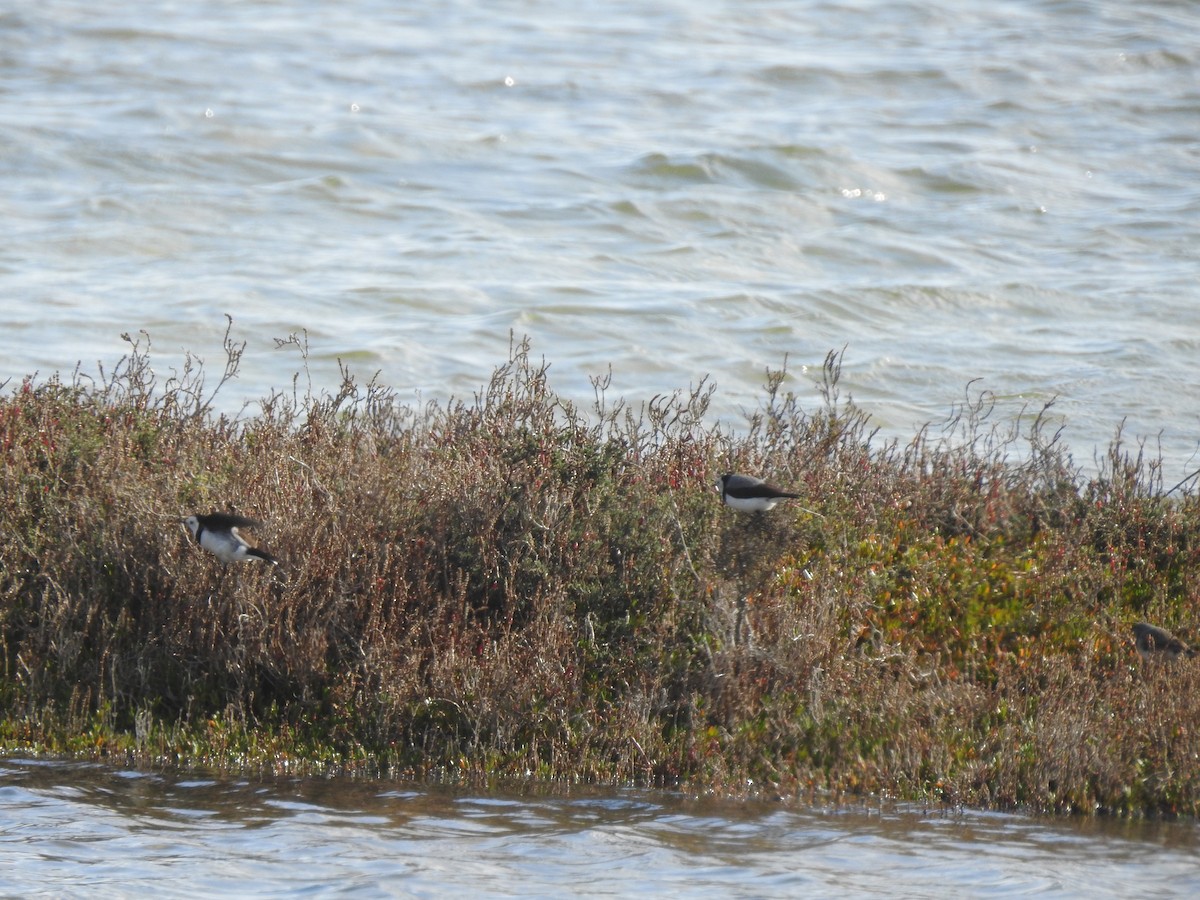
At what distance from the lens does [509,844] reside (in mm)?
5672

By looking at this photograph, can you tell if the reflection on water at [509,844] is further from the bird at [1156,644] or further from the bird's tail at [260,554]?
the bird at [1156,644]

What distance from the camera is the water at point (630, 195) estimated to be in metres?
15.4

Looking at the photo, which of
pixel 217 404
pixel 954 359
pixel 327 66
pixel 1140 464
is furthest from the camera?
pixel 327 66

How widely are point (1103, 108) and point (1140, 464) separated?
21.6 metres

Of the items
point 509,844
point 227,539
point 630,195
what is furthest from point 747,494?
point 630,195

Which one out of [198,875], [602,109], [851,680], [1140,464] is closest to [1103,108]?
[602,109]

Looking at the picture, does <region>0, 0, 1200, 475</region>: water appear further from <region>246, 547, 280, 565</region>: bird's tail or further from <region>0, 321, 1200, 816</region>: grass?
<region>246, 547, 280, 565</region>: bird's tail

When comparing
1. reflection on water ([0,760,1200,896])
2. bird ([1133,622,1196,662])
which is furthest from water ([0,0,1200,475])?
reflection on water ([0,760,1200,896])

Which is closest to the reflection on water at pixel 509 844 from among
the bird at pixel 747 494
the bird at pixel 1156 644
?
the bird at pixel 1156 644

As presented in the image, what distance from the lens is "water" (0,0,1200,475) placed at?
15.4 m

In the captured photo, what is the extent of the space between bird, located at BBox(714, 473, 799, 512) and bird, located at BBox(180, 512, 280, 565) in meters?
2.16

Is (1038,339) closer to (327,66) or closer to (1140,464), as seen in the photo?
(1140,464)

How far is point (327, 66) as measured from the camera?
2995 centimetres

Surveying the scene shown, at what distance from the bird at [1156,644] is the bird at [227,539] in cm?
415
